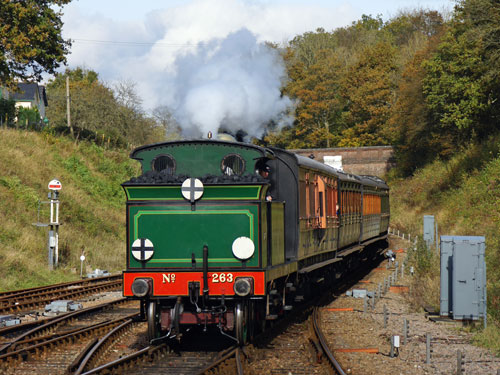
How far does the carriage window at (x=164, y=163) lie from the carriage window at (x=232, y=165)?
0.82 metres

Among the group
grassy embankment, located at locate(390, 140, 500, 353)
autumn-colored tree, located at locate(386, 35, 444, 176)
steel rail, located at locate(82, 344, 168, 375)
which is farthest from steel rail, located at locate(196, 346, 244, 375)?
autumn-colored tree, located at locate(386, 35, 444, 176)

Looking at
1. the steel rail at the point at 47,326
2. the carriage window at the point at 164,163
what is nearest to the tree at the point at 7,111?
the steel rail at the point at 47,326

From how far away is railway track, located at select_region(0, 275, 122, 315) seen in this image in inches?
687

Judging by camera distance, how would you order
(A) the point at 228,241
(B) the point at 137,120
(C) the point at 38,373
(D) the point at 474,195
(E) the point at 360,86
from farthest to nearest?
(E) the point at 360,86 < (B) the point at 137,120 < (D) the point at 474,195 < (A) the point at 228,241 < (C) the point at 38,373

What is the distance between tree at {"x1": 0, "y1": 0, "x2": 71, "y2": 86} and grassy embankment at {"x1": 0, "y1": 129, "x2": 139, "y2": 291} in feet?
11.7

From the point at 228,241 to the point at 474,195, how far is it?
2823cm

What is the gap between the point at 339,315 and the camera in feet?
51.8

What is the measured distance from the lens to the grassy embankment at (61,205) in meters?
24.3

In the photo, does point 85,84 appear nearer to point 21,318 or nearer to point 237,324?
point 21,318

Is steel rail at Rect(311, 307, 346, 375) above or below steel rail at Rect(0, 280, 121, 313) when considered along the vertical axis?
above

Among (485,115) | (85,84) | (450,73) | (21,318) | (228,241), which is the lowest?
(21,318)

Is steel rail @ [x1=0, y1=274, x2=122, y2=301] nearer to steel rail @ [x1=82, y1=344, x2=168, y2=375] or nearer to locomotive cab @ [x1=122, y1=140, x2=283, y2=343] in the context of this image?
steel rail @ [x1=82, y1=344, x2=168, y2=375]

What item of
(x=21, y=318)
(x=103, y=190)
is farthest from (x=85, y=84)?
(x=21, y=318)

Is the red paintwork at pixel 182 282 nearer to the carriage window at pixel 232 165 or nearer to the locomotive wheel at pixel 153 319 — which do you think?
the locomotive wheel at pixel 153 319
